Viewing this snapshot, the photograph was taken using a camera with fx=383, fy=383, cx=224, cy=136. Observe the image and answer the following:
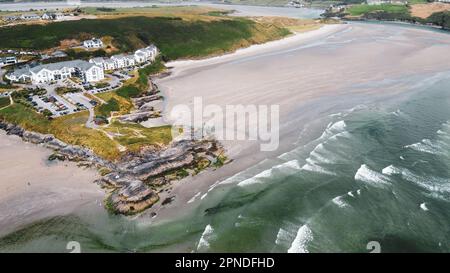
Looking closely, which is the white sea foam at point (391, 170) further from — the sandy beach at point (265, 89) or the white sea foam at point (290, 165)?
the sandy beach at point (265, 89)

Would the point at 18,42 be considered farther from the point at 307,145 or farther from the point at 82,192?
the point at 307,145

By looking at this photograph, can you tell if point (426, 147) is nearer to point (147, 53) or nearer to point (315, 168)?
point (315, 168)

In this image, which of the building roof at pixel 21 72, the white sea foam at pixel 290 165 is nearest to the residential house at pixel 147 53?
the building roof at pixel 21 72

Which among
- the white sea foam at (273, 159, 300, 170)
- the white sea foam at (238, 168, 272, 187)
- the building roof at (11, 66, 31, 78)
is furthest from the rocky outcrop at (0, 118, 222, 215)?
the building roof at (11, 66, 31, 78)

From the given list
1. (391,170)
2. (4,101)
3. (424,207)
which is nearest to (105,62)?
(4,101)
